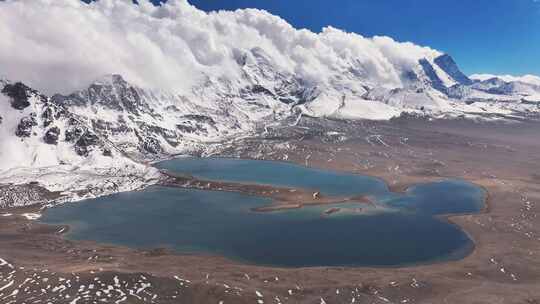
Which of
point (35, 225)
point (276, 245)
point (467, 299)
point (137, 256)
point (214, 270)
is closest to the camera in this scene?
point (467, 299)

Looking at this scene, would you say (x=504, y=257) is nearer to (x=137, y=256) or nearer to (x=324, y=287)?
(x=324, y=287)

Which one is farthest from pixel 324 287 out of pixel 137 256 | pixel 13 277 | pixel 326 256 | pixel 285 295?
pixel 13 277

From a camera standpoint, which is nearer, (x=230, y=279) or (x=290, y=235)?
(x=230, y=279)

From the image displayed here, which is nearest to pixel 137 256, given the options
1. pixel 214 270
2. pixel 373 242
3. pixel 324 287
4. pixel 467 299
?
pixel 214 270

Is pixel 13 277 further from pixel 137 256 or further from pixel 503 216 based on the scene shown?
pixel 503 216

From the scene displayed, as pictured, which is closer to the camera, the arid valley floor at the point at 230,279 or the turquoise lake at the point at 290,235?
the arid valley floor at the point at 230,279

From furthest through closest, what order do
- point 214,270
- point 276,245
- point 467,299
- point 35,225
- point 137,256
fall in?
1. point 35,225
2. point 276,245
3. point 137,256
4. point 214,270
5. point 467,299

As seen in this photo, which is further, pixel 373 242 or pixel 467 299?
pixel 373 242

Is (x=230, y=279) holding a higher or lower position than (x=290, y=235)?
lower

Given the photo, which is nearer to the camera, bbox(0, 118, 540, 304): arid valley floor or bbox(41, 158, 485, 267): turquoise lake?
bbox(0, 118, 540, 304): arid valley floor
